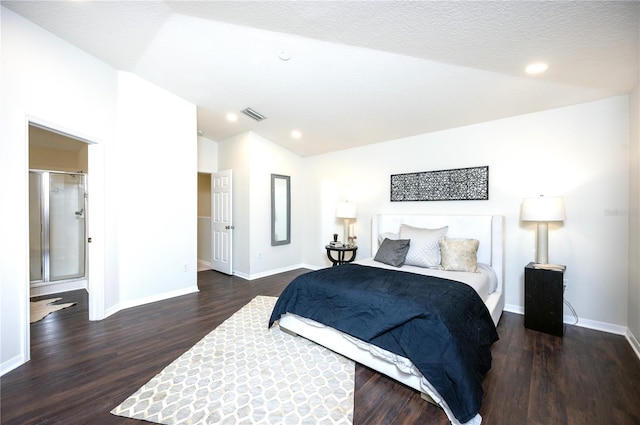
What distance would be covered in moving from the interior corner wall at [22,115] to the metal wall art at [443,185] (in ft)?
13.5

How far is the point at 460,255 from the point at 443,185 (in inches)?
46.8

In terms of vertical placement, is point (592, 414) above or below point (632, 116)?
below

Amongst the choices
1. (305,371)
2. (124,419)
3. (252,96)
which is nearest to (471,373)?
(305,371)

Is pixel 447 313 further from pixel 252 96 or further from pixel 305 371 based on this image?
pixel 252 96

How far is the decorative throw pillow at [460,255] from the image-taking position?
9.34ft

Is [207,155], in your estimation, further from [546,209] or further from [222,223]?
[546,209]

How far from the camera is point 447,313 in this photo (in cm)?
174

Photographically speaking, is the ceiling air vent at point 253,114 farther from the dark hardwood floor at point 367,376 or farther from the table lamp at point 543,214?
the table lamp at point 543,214

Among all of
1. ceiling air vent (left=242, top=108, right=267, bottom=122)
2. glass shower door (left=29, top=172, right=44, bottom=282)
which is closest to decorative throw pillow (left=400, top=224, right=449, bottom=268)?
ceiling air vent (left=242, top=108, right=267, bottom=122)

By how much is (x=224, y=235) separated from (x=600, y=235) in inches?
213

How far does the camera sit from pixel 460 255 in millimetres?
2916

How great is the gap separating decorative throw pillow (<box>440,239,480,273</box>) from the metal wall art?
0.76 metres

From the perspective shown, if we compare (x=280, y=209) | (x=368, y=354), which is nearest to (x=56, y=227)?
(x=280, y=209)

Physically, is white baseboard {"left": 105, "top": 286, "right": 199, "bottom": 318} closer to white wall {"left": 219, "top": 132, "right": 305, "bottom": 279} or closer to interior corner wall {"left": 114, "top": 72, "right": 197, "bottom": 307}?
interior corner wall {"left": 114, "top": 72, "right": 197, "bottom": 307}
